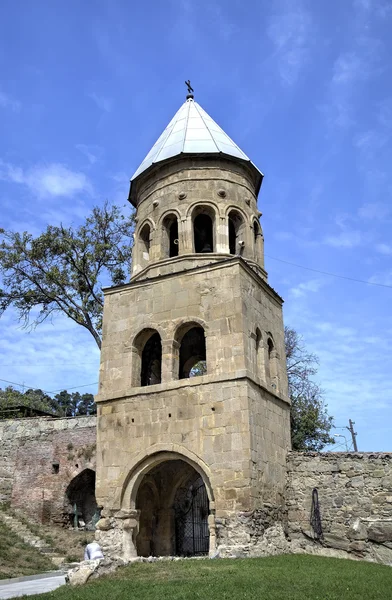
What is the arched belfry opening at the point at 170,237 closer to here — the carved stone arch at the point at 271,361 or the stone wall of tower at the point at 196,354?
the stone wall of tower at the point at 196,354

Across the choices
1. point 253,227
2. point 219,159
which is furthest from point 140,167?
point 253,227

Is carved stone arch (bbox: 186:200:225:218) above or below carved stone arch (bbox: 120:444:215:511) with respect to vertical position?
above

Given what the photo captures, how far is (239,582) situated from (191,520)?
8.93 m

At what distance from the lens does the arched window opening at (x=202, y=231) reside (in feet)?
55.2

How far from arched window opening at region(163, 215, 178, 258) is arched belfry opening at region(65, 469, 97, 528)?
942 cm

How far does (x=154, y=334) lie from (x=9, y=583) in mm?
6780

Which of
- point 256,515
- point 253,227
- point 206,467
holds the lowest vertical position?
point 256,515

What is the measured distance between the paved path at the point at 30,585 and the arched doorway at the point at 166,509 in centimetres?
227

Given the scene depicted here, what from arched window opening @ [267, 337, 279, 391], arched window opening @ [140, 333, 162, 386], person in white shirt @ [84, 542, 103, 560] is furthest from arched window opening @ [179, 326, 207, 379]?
person in white shirt @ [84, 542, 103, 560]

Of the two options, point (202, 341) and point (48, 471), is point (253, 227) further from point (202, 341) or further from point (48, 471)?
point (48, 471)

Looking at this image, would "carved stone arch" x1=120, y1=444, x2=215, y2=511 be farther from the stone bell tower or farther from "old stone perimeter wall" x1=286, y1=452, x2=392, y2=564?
"old stone perimeter wall" x1=286, y1=452, x2=392, y2=564

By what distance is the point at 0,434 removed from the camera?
22891mm

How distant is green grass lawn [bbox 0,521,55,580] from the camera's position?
45.1ft

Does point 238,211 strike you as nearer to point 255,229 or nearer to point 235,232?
point 235,232
